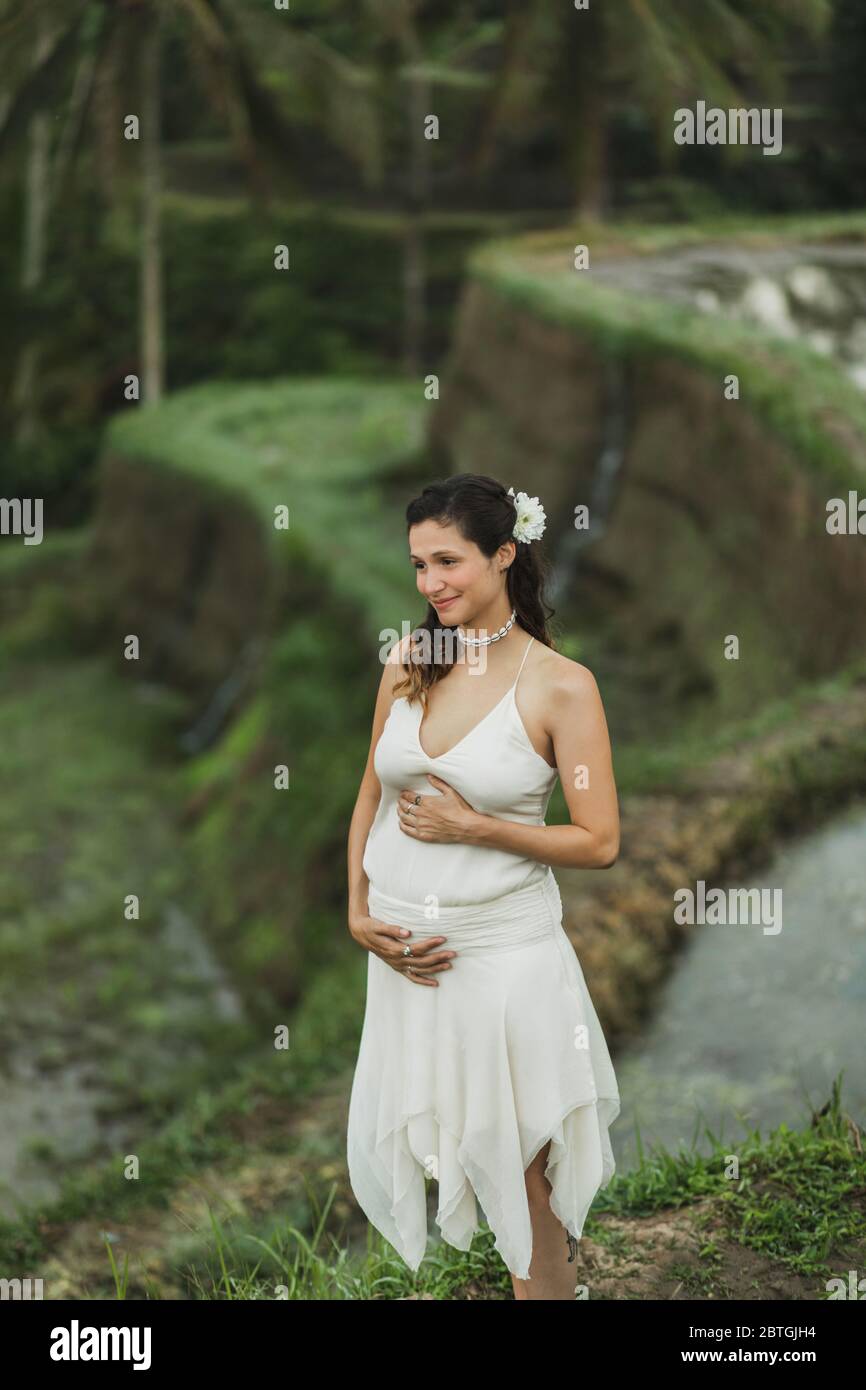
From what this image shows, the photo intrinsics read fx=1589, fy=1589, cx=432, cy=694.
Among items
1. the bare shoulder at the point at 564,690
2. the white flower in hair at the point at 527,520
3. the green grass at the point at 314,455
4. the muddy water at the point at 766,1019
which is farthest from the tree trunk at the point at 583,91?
the bare shoulder at the point at 564,690

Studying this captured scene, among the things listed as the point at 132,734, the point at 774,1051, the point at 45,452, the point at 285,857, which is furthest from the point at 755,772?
the point at 45,452

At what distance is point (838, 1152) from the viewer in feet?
13.1

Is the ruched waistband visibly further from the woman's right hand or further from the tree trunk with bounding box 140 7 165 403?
the tree trunk with bounding box 140 7 165 403

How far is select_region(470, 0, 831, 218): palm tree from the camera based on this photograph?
43.6 ft

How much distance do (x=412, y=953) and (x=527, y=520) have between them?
2.87ft

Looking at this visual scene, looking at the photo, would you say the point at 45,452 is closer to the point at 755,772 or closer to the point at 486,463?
the point at 486,463

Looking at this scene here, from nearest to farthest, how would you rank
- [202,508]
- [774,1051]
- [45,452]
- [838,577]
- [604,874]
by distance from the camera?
[774,1051]
[604,874]
[838,577]
[202,508]
[45,452]

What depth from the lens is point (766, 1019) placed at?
5586 millimetres

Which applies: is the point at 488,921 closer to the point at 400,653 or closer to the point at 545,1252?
the point at 400,653

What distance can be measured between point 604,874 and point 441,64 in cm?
1866

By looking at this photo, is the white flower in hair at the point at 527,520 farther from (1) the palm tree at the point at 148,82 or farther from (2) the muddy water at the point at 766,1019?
(1) the palm tree at the point at 148,82

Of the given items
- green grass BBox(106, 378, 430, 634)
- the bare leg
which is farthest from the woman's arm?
green grass BBox(106, 378, 430, 634)

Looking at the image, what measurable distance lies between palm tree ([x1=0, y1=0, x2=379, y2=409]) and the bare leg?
7046 millimetres

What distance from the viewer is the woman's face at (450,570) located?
120 inches
